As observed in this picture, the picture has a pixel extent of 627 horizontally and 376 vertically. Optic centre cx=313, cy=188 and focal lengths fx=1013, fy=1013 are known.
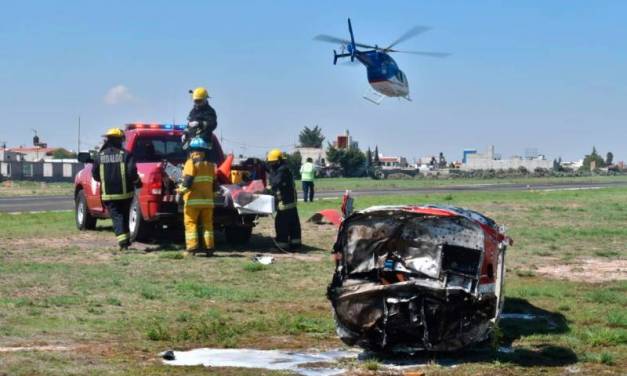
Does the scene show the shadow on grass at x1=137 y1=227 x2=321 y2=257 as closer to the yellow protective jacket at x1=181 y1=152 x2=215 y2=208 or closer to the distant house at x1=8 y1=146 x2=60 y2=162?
the yellow protective jacket at x1=181 y1=152 x2=215 y2=208

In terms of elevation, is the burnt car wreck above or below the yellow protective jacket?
below

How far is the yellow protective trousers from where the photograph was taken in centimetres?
1504

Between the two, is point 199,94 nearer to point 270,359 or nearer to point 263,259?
point 263,259

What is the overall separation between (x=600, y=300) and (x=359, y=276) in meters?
4.49

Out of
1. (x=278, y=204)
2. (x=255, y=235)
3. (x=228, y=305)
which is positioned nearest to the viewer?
(x=228, y=305)

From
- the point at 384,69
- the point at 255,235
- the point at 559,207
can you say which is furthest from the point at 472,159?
the point at 255,235

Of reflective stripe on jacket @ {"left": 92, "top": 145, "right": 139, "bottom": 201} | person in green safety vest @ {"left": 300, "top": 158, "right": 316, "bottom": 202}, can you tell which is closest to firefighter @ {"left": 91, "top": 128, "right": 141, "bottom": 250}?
reflective stripe on jacket @ {"left": 92, "top": 145, "right": 139, "bottom": 201}

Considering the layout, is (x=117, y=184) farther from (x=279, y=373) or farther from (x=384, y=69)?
(x=384, y=69)

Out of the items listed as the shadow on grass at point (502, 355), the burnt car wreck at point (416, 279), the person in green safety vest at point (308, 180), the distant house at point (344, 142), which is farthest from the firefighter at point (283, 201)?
the distant house at point (344, 142)

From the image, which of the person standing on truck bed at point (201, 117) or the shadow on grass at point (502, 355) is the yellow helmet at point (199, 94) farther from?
the shadow on grass at point (502, 355)

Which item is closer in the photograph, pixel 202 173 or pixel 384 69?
pixel 202 173

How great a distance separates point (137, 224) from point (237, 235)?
6.48ft

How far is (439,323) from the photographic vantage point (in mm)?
8234

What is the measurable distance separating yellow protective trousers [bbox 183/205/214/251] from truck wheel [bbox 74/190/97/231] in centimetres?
481
